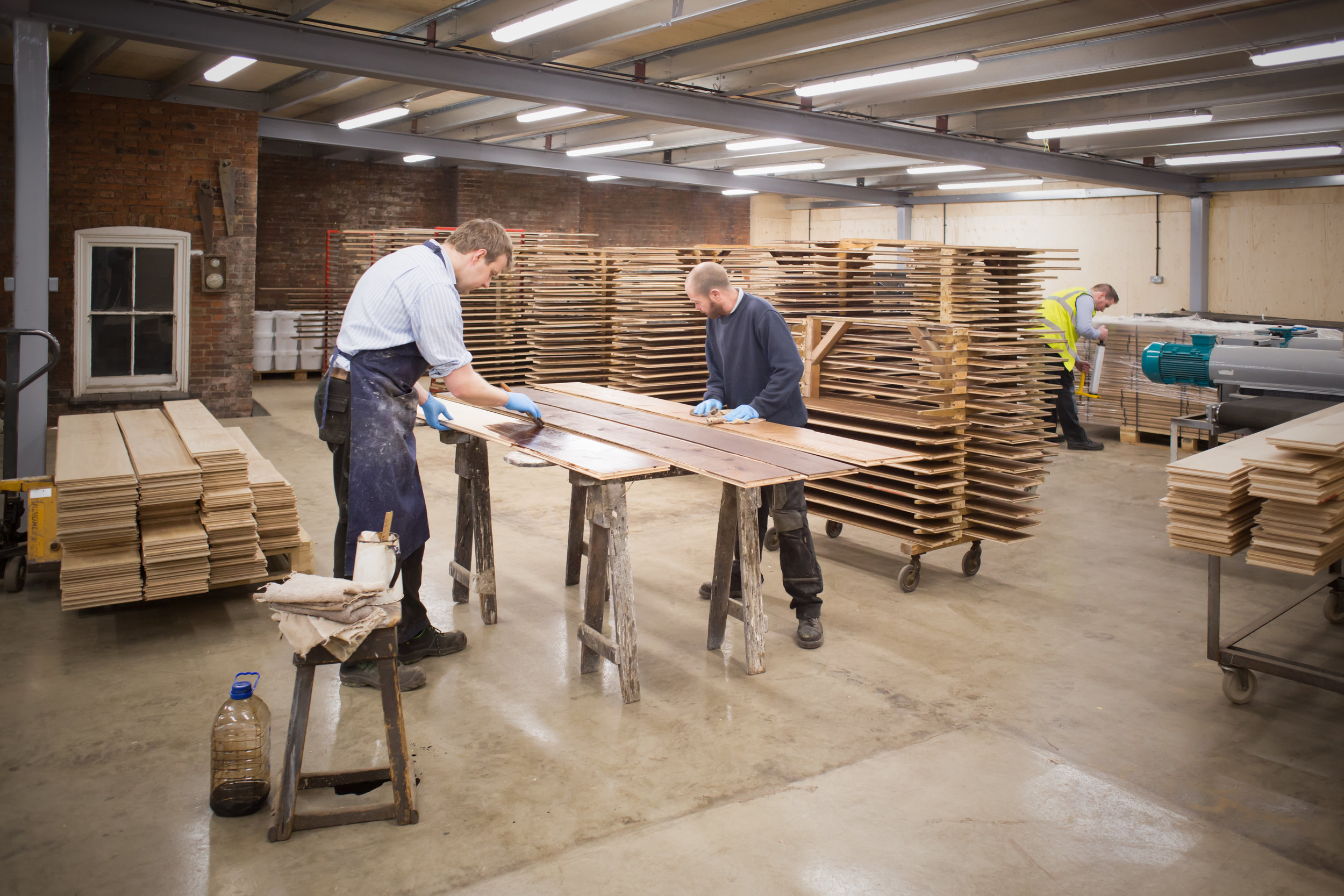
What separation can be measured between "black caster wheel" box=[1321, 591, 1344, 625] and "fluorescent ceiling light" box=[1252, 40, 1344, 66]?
401 cm

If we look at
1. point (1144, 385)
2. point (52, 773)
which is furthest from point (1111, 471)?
point (52, 773)

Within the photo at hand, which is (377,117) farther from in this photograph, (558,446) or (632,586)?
(632,586)

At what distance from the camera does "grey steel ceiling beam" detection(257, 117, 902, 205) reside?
12938 millimetres

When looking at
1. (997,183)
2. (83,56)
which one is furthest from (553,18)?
(997,183)

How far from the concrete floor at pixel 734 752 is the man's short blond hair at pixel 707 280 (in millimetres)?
1794

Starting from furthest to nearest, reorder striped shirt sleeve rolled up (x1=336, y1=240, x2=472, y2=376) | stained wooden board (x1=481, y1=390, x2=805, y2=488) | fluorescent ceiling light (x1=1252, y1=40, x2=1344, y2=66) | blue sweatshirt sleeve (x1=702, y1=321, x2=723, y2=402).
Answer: fluorescent ceiling light (x1=1252, y1=40, x2=1344, y2=66) → blue sweatshirt sleeve (x1=702, y1=321, x2=723, y2=402) → striped shirt sleeve rolled up (x1=336, y1=240, x2=472, y2=376) → stained wooden board (x1=481, y1=390, x2=805, y2=488)

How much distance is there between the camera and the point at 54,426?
10930mm

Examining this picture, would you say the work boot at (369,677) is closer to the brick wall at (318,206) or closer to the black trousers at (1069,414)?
the black trousers at (1069,414)

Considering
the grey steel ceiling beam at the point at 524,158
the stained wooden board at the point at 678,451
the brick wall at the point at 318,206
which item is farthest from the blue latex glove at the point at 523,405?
the brick wall at the point at 318,206

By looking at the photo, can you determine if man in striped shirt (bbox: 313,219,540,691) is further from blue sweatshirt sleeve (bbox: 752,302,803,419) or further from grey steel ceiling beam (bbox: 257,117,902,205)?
grey steel ceiling beam (bbox: 257,117,902,205)

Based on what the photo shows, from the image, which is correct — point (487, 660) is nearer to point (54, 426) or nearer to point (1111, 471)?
point (1111, 471)

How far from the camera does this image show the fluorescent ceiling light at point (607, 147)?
13469 millimetres

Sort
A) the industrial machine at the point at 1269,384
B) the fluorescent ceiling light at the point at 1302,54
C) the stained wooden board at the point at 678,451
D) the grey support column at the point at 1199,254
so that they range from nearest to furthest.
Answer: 1. the stained wooden board at the point at 678,451
2. the fluorescent ceiling light at the point at 1302,54
3. the industrial machine at the point at 1269,384
4. the grey support column at the point at 1199,254

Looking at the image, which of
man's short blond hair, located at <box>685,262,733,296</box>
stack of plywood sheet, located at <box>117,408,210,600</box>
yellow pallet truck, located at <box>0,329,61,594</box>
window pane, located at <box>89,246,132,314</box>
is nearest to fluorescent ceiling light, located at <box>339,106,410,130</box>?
window pane, located at <box>89,246,132,314</box>
